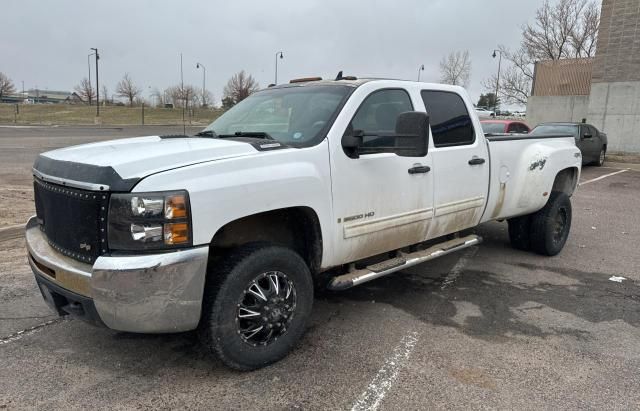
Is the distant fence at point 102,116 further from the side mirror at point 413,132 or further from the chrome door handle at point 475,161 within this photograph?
the side mirror at point 413,132

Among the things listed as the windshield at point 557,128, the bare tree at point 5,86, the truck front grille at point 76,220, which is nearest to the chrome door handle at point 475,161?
the truck front grille at point 76,220

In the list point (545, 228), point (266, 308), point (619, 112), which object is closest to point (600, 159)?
point (619, 112)

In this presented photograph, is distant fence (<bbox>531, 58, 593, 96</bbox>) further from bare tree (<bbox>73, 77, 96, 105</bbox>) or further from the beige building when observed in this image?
bare tree (<bbox>73, 77, 96, 105</bbox>)

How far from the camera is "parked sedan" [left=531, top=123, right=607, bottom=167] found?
1616cm

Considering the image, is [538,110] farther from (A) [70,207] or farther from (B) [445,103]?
(A) [70,207]

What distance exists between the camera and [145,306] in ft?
8.92

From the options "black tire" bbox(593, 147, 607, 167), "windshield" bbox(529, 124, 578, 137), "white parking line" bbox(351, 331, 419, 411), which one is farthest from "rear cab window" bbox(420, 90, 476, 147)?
"black tire" bbox(593, 147, 607, 167)

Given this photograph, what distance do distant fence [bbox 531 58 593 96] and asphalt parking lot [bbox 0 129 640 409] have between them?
27.2 metres

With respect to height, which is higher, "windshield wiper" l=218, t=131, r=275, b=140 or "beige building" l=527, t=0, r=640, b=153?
"beige building" l=527, t=0, r=640, b=153

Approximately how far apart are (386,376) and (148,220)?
5.83 feet

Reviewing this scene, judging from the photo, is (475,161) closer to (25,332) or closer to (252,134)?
(252,134)

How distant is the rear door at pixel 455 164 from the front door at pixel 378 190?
0.57 ft

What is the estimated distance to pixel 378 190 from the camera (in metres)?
3.77

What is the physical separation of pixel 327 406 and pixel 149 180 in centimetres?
162
